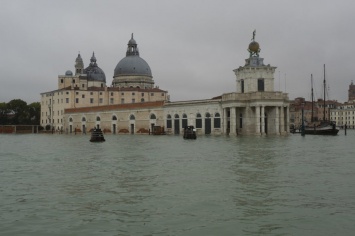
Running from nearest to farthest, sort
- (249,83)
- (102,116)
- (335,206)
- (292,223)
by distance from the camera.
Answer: (292,223) → (335,206) → (249,83) → (102,116)

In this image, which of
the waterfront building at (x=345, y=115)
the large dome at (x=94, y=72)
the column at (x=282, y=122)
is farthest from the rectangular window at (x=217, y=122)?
the waterfront building at (x=345, y=115)

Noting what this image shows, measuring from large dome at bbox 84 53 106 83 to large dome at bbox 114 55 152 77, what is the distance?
4.19m

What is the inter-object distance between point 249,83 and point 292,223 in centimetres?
5675

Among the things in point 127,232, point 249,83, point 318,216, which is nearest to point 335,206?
point 318,216

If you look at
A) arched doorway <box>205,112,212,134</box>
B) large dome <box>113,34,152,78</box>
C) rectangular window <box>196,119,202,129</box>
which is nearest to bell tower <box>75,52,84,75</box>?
large dome <box>113,34,152,78</box>

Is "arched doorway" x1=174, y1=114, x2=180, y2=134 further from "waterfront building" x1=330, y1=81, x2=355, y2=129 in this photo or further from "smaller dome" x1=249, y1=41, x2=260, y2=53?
"waterfront building" x1=330, y1=81, x2=355, y2=129

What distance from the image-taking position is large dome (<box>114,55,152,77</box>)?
11319 centimetres

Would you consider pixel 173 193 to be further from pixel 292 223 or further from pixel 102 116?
pixel 102 116

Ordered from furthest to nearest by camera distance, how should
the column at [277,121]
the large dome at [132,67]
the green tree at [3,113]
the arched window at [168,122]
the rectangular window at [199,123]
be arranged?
the green tree at [3,113] → the large dome at [132,67] → the arched window at [168,122] → the rectangular window at [199,123] → the column at [277,121]

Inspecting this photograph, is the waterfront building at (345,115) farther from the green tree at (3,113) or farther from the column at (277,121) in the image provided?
the green tree at (3,113)

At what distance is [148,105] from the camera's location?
80625 mm

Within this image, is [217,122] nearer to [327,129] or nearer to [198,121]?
[198,121]

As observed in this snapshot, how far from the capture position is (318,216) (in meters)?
11.0

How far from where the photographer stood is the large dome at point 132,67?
113188 millimetres
